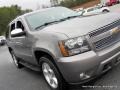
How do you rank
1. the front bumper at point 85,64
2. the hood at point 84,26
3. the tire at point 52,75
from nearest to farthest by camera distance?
the front bumper at point 85,64
the hood at point 84,26
the tire at point 52,75

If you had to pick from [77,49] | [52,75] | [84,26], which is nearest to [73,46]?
[77,49]

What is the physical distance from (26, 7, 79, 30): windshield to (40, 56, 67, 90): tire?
102 cm

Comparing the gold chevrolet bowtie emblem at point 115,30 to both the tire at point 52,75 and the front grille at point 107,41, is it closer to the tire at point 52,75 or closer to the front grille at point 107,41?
the front grille at point 107,41

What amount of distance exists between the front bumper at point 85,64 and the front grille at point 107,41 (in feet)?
0.35

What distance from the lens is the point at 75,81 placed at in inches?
161

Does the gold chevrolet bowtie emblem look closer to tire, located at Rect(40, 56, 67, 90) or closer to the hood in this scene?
the hood

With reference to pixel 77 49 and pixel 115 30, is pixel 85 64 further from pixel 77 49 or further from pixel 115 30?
pixel 115 30

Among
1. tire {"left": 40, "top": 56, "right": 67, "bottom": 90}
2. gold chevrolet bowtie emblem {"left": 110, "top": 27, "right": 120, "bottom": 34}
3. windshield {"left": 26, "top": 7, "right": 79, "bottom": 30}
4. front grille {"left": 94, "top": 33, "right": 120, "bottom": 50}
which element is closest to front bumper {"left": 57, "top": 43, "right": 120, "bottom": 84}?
front grille {"left": 94, "top": 33, "right": 120, "bottom": 50}

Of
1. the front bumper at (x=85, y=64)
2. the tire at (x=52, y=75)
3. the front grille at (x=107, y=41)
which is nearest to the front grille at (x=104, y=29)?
the front grille at (x=107, y=41)

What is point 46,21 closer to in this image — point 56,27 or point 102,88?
point 56,27

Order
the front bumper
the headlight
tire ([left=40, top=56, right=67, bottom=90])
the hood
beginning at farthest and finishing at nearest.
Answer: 1. tire ([left=40, top=56, right=67, bottom=90])
2. the hood
3. the headlight
4. the front bumper

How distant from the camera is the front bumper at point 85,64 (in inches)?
152

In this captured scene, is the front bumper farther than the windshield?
No

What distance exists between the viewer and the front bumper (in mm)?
3859
